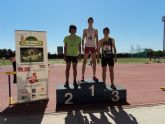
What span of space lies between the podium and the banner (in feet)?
2.51

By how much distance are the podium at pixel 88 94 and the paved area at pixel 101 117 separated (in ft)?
2.86

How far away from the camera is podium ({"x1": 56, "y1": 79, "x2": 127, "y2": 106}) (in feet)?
29.3

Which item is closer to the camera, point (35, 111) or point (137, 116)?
point (137, 116)

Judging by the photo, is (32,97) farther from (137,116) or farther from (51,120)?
(137,116)

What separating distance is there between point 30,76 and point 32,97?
65 cm

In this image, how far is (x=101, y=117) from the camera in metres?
7.55

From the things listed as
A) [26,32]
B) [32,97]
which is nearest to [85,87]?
[32,97]

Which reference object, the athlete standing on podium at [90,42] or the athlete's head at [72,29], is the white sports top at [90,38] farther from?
the athlete's head at [72,29]

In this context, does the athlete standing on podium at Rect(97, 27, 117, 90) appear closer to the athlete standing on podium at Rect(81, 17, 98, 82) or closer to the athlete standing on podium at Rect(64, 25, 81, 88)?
the athlete standing on podium at Rect(81, 17, 98, 82)

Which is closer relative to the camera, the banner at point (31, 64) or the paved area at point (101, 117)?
the paved area at point (101, 117)

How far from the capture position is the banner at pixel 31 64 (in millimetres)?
8867

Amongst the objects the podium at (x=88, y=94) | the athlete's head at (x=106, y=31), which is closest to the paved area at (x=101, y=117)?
the podium at (x=88, y=94)

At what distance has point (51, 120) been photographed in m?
7.34

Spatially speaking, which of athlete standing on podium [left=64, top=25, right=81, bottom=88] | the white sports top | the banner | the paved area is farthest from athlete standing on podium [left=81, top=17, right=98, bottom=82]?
the paved area
